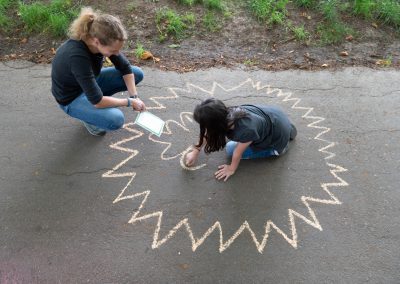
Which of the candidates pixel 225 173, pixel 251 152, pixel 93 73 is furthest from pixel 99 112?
pixel 251 152

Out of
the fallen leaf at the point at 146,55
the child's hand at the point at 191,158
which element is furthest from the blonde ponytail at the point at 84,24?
the fallen leaf at the point at 146,55

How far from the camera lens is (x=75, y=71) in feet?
8.95

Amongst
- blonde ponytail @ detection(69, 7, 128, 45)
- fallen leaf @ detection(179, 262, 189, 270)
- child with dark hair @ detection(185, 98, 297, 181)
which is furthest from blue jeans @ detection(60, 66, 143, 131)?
fallen leaf @ detection(179, 262, 189, 270)

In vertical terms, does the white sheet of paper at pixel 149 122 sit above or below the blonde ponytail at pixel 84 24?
below

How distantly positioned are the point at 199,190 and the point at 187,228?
15.2 inches

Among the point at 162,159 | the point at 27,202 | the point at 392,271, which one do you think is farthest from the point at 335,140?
the point at 27,202

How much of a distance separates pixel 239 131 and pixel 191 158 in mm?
→ 660

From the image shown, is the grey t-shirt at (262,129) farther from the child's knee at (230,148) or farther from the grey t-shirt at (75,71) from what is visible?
the grey t-shirt at (75,71)

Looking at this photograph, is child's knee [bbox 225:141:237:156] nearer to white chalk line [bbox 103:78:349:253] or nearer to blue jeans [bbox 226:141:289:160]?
blue jeans [bbox 226:141:289:160]

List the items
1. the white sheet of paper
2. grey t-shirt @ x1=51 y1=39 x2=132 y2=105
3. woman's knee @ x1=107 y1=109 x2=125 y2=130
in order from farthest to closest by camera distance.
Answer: woman's knee @ x1=107 y1=109 x2=125 y2=130 < the white sheet of paper < grey t-shirt @ x1=51 y1=39 x2=132 y2=105

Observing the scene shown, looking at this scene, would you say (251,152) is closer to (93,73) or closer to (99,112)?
(99,112)

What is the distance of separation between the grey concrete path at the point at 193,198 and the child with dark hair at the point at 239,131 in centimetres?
12

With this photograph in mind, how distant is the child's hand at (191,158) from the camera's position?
10.1ft

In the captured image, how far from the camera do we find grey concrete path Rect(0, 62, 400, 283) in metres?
2.53
